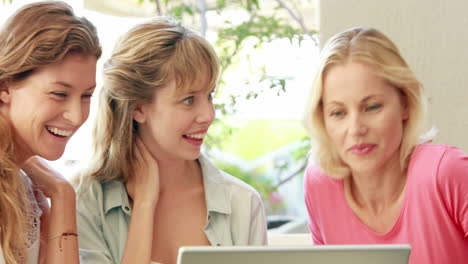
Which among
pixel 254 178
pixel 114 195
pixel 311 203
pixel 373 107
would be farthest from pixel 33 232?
pixel 254 178

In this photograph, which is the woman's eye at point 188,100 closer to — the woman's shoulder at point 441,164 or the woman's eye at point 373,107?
the woman's eye at point 373,107

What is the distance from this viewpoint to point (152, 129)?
2.01m

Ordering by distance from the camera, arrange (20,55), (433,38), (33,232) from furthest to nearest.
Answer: (433,38)
(33,232)
(20,55)

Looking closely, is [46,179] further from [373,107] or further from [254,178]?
[254,178]

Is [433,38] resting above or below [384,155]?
above

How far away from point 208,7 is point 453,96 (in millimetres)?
1592

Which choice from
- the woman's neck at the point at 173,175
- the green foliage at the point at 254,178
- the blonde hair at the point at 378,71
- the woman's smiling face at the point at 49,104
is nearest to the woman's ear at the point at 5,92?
the woman's smiling face at the point at 49,104

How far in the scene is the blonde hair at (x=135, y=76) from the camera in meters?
1.94

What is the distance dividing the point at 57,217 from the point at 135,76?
1.49ft

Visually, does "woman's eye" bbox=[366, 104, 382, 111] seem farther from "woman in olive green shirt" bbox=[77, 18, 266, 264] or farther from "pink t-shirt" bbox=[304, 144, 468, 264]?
"woman in olive green shirt" bbox=[77, 18, 266, 264]

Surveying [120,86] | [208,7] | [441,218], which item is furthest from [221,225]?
[208,7]

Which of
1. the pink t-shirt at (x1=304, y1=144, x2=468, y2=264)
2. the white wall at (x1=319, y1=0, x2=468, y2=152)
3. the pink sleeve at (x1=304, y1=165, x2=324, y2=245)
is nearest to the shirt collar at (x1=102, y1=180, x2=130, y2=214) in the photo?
the pink sleeve at (x1=304, y1=165, x2=324, y2=245)

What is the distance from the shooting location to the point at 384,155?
193cm

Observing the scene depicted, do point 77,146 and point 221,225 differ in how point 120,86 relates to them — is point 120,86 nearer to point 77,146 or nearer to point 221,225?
point 221,225
